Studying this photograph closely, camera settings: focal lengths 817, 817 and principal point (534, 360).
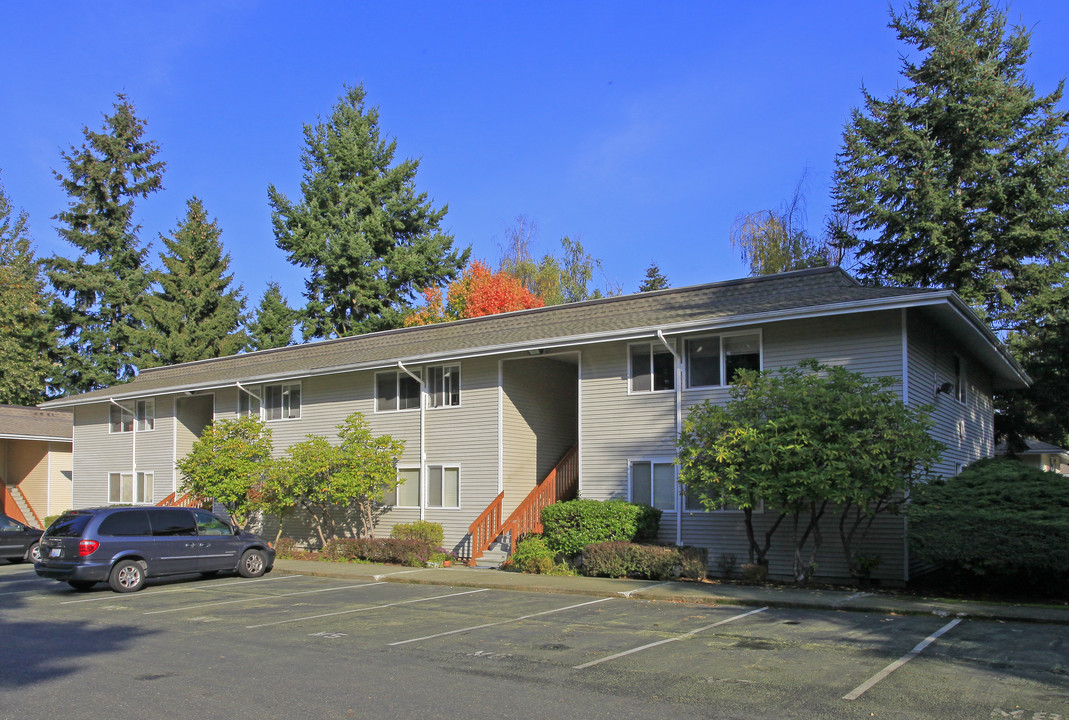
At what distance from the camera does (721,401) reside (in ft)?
57.3

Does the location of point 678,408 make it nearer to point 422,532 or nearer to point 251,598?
point 422,532

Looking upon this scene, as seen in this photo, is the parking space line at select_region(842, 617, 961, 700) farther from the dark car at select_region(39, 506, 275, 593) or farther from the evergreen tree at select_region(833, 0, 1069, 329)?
the evergreen tree at select_region(833, 0, 1069, 329)

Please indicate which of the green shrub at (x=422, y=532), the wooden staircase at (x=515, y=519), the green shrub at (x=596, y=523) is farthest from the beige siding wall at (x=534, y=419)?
the green shrub at (x=596, y=523)

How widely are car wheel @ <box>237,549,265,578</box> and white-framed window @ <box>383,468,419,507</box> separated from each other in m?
4.68

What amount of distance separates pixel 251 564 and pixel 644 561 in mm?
8880

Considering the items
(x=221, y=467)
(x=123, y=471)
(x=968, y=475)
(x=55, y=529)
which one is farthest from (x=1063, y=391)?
(x=123, y=471)

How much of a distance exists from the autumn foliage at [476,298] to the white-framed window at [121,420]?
1582 cm

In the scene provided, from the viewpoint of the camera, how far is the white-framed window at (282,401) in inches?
1025

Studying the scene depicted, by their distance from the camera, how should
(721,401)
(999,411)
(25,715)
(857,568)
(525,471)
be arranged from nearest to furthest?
1. (25,715)
2. (857,568)
3. (721,401)
4. (525,471)
5. (999,411)

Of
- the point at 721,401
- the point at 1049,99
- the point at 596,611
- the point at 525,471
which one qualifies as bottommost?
the point at 596,611

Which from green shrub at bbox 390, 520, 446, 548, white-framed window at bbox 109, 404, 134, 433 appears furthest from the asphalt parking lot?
white-framed window at bbox 109, 404, 134, 433

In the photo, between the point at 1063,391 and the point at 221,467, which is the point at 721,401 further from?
the point at 1063,391

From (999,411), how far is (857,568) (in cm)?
2011

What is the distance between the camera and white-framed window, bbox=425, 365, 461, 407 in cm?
2225
